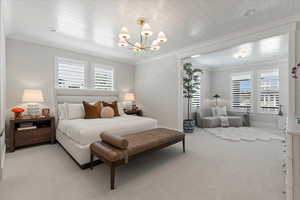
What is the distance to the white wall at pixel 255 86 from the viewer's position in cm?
518

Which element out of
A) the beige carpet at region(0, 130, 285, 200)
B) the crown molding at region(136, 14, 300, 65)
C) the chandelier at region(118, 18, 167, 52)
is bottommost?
the beige carpet at region(0, 130, 285, 200)

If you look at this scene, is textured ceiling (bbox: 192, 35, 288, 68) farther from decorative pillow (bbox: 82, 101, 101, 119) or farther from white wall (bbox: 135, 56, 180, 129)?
decorative pillow (bbox: 82, 101, 101, 119)

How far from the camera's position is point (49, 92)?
3.89 metres

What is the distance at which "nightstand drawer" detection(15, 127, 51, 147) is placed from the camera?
3105mm

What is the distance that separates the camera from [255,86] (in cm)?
589

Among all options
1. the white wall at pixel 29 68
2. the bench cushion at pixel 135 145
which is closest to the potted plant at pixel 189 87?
the bench cushion at pixel 135 145

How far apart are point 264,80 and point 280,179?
16.9 ft

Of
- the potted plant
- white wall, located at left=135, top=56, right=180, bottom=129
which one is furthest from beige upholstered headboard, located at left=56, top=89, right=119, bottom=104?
the potted plant

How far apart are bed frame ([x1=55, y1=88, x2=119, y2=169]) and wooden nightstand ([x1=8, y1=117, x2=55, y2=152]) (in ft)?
0.79

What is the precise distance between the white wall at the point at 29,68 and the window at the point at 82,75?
0.59ft

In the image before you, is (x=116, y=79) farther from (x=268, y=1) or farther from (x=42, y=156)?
(x=268, y=1)

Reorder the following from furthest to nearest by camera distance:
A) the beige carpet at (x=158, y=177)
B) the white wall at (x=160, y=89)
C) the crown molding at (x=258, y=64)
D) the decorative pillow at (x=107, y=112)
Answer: the crown molding at (x=258, y=64)
the white wall at (x=160, y=89)
the decorative pillow at (x=107, y=112)
the beige carpet at (x=158, y=177)

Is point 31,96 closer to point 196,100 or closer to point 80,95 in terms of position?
point 80,95

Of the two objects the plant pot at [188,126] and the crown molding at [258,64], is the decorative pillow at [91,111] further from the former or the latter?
the crown molding at [258,64]
